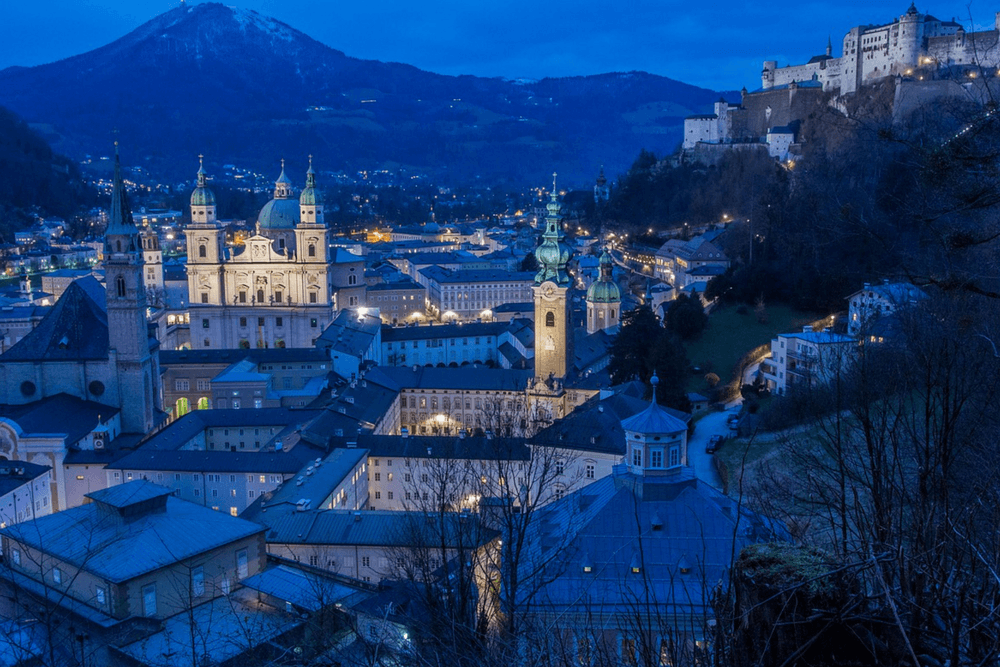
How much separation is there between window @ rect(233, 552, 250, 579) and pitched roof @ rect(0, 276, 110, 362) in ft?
43.4

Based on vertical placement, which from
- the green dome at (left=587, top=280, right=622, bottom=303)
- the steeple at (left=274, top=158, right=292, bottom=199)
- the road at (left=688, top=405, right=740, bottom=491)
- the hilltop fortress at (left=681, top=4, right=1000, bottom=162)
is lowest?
the road at (left=688, top=405, right=740, bottom=491)

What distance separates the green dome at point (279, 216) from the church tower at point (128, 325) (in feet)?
63.1

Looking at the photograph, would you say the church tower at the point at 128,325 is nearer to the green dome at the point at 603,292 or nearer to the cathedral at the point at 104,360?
the cathedral at the point at 104,360

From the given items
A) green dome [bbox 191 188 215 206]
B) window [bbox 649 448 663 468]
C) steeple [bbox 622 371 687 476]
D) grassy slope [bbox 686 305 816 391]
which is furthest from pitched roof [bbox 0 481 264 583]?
green dome [bbox 191 188 215 206]

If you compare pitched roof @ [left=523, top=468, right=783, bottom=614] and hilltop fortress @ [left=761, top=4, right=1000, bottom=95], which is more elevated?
hilltop fortress @ [left=761, top=4, right=1000, bottom=95]

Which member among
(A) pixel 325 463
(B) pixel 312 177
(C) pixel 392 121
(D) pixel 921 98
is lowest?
(A) pixel 325 463

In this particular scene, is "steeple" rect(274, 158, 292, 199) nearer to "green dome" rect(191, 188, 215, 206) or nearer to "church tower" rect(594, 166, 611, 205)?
"green dome" rect(191, 188, 215, 206)

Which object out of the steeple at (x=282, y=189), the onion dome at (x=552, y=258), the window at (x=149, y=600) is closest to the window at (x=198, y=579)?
the window at (x=149, y=600)

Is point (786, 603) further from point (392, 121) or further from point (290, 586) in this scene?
point (392, 121)

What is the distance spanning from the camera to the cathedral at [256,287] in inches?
1671

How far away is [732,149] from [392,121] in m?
143

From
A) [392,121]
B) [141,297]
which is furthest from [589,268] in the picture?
[392,121]

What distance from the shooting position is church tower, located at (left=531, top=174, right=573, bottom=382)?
31.0 meters

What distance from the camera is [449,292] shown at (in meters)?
56.5
